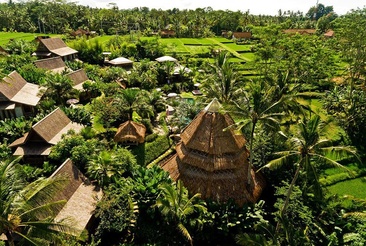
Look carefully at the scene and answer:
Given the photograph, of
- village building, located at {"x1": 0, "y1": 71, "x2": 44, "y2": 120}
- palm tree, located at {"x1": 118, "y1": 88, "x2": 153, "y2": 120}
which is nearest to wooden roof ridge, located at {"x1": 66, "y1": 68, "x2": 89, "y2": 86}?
village building, located at {"x1": 0, "y1": 71, "x2": 44, "y2": 120}

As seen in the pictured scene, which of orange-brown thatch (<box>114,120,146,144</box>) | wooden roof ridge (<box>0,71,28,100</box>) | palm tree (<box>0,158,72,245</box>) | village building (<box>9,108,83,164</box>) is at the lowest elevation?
orange-brown thatch (<box>114,120,146,144</box>)

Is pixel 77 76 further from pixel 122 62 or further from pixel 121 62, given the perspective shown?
pixel 122 62

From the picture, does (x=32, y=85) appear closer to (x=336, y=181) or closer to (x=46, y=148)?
(x=46, y=148)

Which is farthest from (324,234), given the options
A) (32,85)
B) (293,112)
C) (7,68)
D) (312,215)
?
(7,68)

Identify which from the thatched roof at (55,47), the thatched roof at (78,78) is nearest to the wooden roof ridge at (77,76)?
the thatched roof at (78,78)

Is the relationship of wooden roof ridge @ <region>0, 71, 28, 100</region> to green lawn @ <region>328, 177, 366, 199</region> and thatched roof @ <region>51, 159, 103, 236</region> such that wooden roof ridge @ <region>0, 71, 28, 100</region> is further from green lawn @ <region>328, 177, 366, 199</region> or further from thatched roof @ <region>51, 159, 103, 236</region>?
green lawn @ <region>328, 177, 366, 199</region>

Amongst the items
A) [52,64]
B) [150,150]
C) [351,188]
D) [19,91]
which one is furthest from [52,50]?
[351,188]

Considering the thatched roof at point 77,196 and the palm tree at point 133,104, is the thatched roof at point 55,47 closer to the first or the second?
the palm tree at point 133,104
